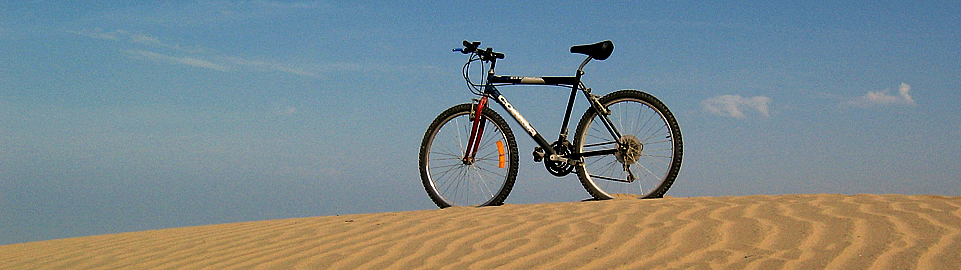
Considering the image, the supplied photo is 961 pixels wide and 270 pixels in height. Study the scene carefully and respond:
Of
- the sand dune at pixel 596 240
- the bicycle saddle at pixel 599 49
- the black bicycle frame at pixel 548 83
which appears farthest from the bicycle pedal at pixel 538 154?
the bicycle saddle at pixel 599 49

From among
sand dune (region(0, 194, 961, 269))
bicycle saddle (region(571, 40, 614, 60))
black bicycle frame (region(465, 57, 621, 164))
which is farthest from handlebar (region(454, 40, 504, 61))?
sand dune (region(0, 194, 961, 269))

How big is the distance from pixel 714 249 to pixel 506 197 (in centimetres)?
274

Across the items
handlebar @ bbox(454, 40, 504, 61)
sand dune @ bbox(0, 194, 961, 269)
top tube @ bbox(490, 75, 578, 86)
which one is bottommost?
sand dune @ bbox(0, 194, 961, 269)

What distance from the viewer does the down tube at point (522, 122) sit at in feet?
20.8

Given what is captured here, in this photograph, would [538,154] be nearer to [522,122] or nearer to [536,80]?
[522,122]

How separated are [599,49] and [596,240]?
249 centimetres

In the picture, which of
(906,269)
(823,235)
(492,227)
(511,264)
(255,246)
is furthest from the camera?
(255,246)

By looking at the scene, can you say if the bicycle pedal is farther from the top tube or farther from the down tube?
the top tube

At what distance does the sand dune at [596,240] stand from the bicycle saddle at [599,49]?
132 centimetres

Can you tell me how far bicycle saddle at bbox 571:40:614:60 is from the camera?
612cm

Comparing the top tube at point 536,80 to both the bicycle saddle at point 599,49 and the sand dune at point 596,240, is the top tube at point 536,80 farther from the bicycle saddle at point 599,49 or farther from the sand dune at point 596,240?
the sand dune at point 596,240

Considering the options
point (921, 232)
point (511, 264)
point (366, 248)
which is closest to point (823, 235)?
point (921, 232)

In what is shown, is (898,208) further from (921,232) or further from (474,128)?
(474,128)

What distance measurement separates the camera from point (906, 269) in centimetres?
327
